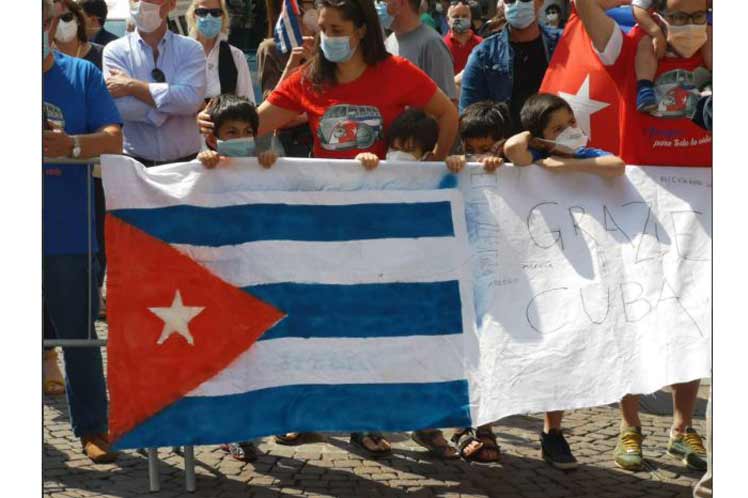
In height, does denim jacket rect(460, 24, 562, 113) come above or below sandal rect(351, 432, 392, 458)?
above

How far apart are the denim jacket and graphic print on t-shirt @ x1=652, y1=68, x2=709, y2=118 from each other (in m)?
1.08

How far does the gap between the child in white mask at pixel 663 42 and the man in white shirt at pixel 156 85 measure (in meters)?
2.36

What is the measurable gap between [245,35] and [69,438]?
8.18m

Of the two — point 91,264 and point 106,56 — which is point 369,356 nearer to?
point 91,264

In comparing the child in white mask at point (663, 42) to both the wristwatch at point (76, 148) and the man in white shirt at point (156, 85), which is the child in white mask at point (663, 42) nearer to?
the man in white shirt at point (156, 85)

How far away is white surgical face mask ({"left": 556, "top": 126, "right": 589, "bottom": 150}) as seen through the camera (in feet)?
19.9

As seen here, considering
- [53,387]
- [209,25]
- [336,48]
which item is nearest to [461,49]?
[209,25]

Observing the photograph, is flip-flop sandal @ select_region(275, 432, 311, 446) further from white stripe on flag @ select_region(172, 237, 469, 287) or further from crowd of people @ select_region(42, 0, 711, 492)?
white stripe on flag @ select_region(172, 237, 469, 287)

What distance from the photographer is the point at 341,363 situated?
5.76 m

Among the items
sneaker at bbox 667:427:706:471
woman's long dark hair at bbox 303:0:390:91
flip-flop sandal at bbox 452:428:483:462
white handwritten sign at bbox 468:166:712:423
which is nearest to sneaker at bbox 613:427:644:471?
sneaker at bbox 667:427:706:471

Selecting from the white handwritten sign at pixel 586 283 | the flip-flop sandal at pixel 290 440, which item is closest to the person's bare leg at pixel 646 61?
the white handwritten sign at pixel 586 283

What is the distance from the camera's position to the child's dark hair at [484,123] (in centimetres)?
625

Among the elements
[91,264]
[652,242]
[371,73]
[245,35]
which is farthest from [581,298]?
[245,35]

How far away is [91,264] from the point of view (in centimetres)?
Answer: 632
